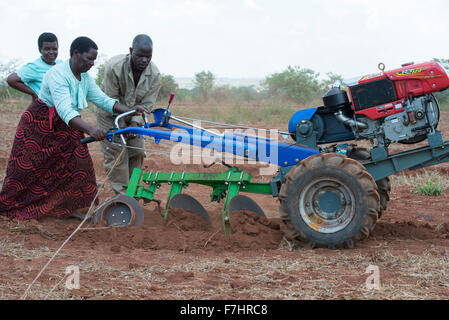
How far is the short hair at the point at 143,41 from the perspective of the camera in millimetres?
5957

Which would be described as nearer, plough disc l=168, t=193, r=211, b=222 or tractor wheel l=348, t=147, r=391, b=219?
tractor wheel l=348, t=147, r=391, b=219

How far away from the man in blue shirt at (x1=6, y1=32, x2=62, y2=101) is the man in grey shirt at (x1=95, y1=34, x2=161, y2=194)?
2.24 feet

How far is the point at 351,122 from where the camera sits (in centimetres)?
525

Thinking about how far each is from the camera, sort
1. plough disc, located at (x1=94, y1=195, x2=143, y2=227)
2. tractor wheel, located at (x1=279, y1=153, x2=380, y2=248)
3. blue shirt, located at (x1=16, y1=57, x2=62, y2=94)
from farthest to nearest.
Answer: blue shirt, located at (x1=16, y1=57, x2=62, y2=94) < plough disc, located at (x1=94, y1=195, x2=143, y2=227) < tractor wheel, located at (x1=279, y1=153, x2=380, y2=248)

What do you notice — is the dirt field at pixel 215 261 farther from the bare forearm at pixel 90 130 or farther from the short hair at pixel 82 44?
the short hair at pixel 82 44

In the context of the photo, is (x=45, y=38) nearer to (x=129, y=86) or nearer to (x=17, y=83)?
(x=17, y=83)

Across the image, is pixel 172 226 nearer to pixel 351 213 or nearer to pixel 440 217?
pixel 351 213

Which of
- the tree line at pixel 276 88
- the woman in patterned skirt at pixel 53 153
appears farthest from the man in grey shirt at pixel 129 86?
the tree line at pixel 276 88

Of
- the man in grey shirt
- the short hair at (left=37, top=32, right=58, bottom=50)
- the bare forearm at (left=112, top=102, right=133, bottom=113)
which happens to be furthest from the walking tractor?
the short hair at (left=37, top=32, right=58, bottom=50)

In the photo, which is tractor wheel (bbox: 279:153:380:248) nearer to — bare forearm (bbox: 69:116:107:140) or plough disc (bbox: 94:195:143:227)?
plough disc (bbox: 94:195:143:227)

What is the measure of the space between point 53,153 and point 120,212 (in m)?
1.10

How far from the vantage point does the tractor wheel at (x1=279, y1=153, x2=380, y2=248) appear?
187 inches

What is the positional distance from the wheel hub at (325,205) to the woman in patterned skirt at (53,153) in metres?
2.19

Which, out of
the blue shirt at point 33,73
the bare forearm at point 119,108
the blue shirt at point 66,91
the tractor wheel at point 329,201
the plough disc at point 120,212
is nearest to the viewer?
the tractor wheel at point 329,201
